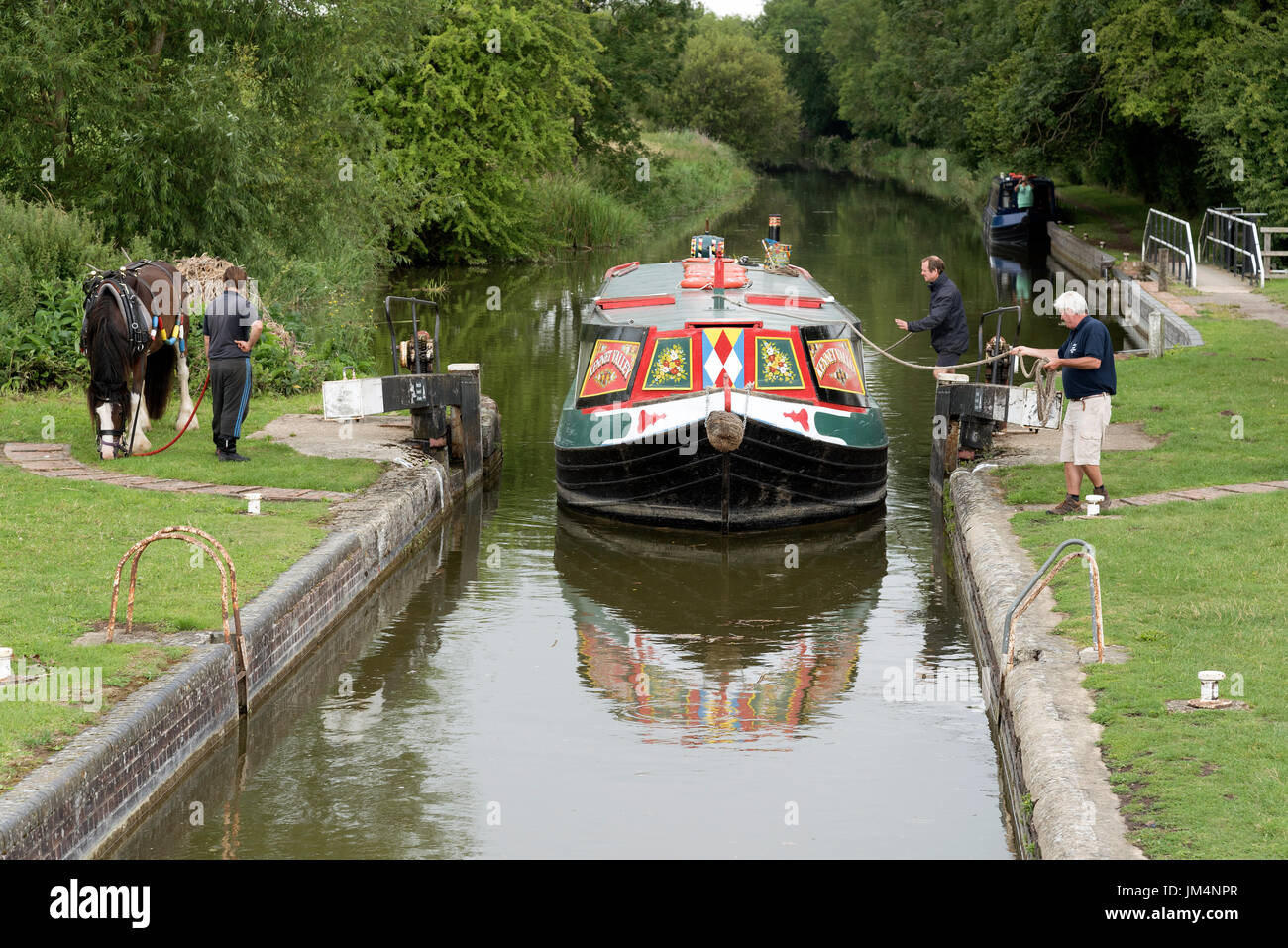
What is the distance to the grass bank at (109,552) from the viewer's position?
27.8 feet

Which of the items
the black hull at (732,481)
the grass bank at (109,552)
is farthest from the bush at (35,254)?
the black hull at (732,481)

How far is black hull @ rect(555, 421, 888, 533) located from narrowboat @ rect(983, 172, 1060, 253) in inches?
1245

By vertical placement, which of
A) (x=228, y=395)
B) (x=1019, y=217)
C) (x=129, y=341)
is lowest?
(x=228, y=395)

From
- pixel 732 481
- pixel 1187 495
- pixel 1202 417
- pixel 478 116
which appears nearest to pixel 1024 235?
pixel 478 116

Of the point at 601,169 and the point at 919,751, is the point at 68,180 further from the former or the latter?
the point at 601,169

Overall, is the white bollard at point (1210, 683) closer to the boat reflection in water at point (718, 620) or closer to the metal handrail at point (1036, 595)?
the metal handrail at point (1036, 595)

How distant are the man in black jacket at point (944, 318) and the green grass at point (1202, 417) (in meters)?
1.66

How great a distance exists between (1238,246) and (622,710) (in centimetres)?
2609

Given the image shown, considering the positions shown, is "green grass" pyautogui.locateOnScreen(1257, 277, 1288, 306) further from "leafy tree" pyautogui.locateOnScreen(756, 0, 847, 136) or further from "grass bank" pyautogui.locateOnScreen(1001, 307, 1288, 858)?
"leafy tree" pyautogui.locateOnScreen(756, 0, 847, 136)

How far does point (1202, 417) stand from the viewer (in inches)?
665

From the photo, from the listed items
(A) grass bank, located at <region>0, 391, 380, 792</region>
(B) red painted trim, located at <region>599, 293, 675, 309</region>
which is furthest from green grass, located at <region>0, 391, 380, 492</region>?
(B) red painted trim, located at <region>599, 293, 675, 309</region>

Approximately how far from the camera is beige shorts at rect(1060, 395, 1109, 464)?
1254 centimetres

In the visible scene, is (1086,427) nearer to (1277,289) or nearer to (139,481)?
(139,481)

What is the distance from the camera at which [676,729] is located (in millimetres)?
10023
